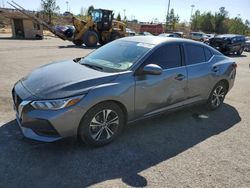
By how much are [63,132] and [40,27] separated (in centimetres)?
2735

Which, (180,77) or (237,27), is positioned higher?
(180,77)

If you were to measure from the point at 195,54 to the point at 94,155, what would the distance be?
9.00 feet

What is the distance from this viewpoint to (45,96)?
314 cm

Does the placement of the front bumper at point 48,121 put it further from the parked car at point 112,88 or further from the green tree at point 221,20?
the green tree at point 221,20

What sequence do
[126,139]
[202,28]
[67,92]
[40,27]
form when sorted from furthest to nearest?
[202,28], [40,27], [126,139], [67,92]

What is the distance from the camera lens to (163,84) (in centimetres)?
402

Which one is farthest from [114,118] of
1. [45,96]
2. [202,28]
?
[202,28]

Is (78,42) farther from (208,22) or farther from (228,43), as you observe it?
(208,22)

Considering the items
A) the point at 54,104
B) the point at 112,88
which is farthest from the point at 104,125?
the point at 54,104

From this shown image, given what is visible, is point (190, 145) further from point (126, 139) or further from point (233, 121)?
point (233, 121)

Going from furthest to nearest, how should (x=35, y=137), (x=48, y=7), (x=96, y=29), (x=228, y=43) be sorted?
(x=48, y=7), (x=96, y=29), (x=228, y=43), (x=35, y=137)

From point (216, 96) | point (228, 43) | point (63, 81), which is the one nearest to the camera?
point (63, 81)

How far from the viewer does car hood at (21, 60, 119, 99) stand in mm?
3176

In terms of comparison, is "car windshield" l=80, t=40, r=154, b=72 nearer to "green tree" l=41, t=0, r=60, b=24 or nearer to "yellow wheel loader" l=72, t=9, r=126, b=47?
"yellow wheel loader" l=72, t=9, r=126, b=47
